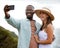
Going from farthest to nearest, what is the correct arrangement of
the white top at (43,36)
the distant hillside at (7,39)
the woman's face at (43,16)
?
the distant hillside at (7,39), the woman's face at (43,16), the white top at (43,36)

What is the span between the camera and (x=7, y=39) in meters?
7.07

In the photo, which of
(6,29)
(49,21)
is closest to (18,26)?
(49,21)

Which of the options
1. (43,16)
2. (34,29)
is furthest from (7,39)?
(43,16)

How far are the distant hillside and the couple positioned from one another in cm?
222

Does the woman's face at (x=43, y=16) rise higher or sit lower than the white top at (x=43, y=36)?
higher

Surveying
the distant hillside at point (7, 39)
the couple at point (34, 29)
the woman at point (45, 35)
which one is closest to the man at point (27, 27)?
the couple at point (34, 29)

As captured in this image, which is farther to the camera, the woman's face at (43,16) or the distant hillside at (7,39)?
the distant hillside at (7,39)

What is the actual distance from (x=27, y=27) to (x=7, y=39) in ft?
8.16

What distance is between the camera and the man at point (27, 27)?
458cm

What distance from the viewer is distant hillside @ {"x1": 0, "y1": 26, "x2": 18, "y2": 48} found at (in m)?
6.87

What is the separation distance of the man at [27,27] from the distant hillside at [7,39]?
221 cm

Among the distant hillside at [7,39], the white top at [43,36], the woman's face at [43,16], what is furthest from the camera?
the distant hillside at [7,39]

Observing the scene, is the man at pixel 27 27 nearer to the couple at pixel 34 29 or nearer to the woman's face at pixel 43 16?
the couple at pixel 34 29

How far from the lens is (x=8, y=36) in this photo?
7.11 m
